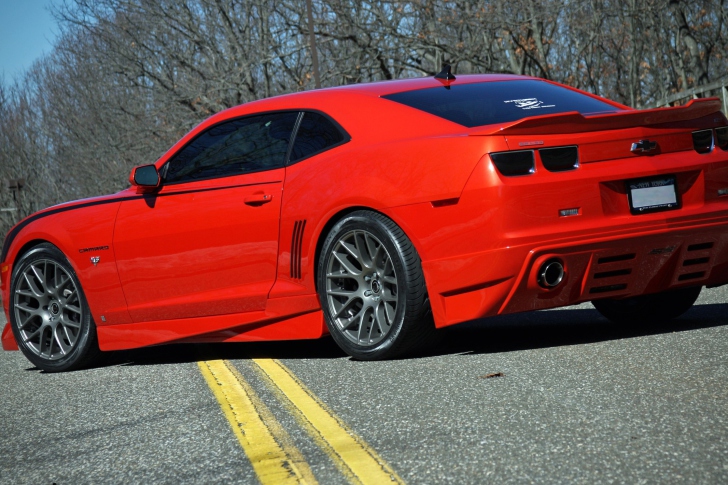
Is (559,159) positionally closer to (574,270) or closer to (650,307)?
(574,270)

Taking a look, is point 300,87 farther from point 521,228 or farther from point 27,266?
point 521,228

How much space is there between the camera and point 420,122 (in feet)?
18.1

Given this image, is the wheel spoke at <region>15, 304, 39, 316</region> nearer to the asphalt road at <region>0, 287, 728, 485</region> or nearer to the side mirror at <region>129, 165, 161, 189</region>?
the asphalt road at <region>0, 287, 728, 485</region>

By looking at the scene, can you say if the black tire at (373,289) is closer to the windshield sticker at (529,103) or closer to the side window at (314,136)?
the side window at (314,136)

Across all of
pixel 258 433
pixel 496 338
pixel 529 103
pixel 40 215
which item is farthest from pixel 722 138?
pixel 40 215

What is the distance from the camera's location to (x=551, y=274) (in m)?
5.12

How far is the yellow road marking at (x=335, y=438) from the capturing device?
3352 mm

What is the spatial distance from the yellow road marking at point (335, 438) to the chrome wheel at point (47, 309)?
2.09 meters

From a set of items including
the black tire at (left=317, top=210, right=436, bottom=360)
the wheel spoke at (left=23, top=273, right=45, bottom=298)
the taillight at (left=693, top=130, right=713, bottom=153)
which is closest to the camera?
Result: the black tire at (left=317, top=210, right=436, bottom=360)

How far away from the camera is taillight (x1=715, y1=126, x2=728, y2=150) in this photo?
557cm

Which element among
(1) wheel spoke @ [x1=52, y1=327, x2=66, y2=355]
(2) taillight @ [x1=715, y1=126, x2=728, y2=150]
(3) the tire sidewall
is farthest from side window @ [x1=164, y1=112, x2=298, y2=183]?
(2) taillight @ [x1=715, y1=126, x2=728, y2=150]

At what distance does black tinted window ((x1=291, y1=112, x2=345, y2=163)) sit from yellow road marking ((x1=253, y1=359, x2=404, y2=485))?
1.32 metres

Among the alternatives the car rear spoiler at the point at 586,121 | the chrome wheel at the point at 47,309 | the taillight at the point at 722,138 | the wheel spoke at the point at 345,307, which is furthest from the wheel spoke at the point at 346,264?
the chrome wheel at the point at 47,309

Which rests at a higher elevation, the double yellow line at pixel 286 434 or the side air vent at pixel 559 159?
the side air vent at pixel 559 159
